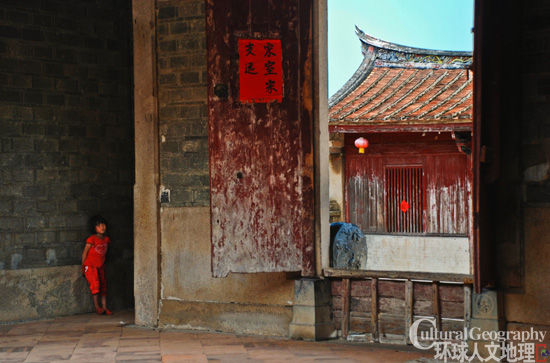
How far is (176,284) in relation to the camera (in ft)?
23.5

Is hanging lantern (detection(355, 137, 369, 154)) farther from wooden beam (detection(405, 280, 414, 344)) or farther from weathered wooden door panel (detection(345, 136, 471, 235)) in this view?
wooden beam (detection(405, 280, 414, 344))

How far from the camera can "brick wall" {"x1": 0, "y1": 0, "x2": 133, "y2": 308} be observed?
776 centimetres

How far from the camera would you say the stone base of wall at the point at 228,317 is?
22.2 ft

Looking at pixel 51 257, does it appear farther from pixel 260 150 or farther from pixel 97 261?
pixel 260 150

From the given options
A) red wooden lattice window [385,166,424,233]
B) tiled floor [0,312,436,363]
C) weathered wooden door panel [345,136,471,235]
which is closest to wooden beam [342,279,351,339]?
tiled floor [0,312,436,363]

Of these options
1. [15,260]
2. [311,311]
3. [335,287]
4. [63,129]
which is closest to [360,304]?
[335,287]

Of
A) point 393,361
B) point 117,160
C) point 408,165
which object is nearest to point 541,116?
point 393,361

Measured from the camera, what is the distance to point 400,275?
6.44m

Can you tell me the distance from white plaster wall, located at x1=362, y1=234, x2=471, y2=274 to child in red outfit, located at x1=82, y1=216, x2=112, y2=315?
535 cm

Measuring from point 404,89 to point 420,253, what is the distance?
9.01 feet

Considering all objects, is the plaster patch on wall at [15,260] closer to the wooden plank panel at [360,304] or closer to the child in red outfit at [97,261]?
the child in red outfit at [97,261]

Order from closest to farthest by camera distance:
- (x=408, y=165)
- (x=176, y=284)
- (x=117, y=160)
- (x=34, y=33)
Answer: (x=176, y=284), (x=34, y=33), (x=117, y=160), (x=408, y=165)

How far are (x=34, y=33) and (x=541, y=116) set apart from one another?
5.12 m

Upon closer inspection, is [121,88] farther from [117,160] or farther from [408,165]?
[408,165]
